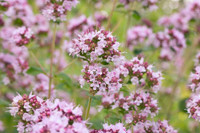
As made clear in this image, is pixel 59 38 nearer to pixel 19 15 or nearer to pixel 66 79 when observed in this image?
pixel 19 15

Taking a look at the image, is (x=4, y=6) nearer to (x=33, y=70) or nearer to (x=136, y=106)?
(x=33, y=70)

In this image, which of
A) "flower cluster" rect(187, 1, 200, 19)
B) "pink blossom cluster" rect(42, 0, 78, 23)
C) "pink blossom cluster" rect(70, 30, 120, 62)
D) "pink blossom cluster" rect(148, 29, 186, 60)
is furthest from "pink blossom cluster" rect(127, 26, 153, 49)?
"pink blossom cluster" rect(70, 30, 120, 62)

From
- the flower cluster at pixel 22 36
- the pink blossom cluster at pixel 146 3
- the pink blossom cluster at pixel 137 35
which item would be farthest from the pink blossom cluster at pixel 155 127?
the pink blossom cluster at pixel 137 35

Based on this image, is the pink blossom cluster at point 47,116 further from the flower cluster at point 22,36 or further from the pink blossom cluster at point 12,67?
the pink blossom cluster at point 12,67

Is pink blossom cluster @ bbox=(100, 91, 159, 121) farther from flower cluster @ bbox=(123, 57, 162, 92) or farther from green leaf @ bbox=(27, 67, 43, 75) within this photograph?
green leaf @ bbox=(27, 67, 43, 75)

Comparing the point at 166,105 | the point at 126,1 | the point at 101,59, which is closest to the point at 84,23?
the point at 126,1
